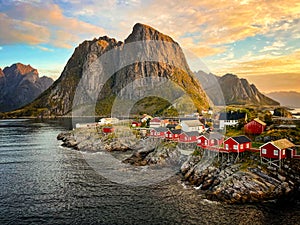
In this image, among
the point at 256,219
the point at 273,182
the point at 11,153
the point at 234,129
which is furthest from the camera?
the point at 11,153

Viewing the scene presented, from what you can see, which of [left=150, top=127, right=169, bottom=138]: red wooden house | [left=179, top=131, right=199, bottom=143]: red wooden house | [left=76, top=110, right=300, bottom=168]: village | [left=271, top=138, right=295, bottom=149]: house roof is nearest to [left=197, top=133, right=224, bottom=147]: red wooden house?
[left=76, top=110, right=300, bottom=168]: village

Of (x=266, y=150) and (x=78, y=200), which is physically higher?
(x=266, y=150)

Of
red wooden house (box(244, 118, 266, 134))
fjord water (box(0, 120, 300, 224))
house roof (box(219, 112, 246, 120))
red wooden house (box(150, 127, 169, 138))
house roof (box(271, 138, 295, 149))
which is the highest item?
house roof (box(219, 112, 246, 120))

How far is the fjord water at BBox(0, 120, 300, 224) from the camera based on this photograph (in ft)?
103

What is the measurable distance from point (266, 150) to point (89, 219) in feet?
96.6

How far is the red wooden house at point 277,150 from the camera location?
135ft

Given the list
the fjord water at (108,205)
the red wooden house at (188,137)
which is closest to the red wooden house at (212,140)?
the red wooden house at (188,137)

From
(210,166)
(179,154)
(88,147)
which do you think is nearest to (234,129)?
(179,154)

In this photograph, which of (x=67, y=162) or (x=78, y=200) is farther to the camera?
(x=67, y=162)

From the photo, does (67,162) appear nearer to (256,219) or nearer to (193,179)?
(193,179)

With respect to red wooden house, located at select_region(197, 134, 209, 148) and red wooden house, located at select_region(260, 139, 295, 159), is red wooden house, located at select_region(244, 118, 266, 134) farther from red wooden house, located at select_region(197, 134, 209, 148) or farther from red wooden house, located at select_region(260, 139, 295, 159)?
red wooden house, located at select_region(260, 139, 295, 159)

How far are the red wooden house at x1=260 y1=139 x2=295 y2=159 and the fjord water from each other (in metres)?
9.14

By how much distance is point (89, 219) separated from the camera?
104 feet

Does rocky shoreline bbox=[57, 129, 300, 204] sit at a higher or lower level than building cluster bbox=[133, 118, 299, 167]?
lower
